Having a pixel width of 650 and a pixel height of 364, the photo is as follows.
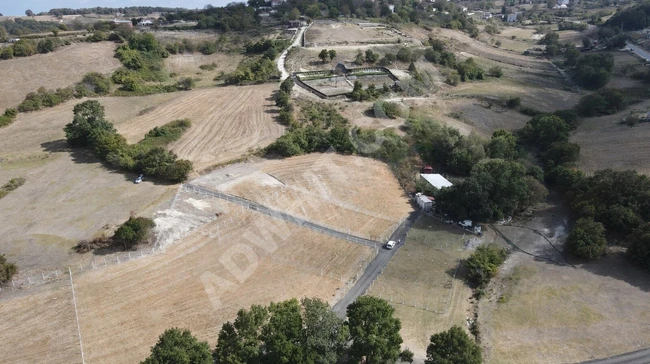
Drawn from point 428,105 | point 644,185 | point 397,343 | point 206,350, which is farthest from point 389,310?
point 428,105

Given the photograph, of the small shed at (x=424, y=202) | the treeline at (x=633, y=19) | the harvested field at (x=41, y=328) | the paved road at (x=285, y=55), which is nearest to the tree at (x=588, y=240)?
the small shed at (x=424, y=202)

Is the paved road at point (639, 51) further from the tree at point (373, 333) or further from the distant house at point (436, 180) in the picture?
the tree at point (373, 333)

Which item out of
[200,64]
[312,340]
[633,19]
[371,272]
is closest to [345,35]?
[200,64]

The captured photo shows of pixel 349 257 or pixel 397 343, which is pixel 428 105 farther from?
pixel 397 343

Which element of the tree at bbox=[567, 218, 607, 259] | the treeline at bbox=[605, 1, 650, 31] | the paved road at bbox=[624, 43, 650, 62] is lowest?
the paved road at bbox=[624, 43, 650, 62]

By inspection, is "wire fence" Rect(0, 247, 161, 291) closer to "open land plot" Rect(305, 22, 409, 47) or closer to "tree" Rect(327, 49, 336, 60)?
"tree" Rect(327, 49, 336, 60)

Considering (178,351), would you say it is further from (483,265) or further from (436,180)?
(436,180)

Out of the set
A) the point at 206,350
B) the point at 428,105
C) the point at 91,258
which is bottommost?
the point at 428,105

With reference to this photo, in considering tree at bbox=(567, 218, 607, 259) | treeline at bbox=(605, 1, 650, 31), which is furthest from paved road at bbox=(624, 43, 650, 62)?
tree at bbox=(567, 218, 607, 259)
